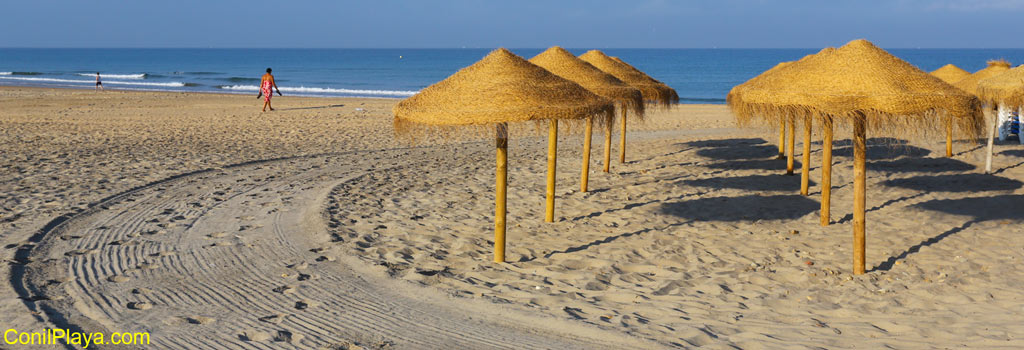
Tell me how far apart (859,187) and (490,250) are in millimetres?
3108

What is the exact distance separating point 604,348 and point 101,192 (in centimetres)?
711

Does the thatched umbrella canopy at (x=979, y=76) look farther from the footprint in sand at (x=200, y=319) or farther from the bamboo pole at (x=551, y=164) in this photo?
the footprint in sand at (x=200, y=319)

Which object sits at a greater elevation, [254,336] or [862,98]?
[862,98]

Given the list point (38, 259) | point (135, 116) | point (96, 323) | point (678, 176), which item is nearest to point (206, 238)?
point (38, 259)

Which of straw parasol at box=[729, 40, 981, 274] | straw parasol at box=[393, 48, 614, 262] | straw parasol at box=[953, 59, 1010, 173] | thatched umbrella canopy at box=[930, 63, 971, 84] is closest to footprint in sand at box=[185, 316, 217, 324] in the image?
straw parasol at box=[393, 48, 614, 262]

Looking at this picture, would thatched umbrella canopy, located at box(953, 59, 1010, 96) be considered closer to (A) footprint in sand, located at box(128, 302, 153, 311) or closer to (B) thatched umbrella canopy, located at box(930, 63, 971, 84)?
(B) thatched umbrella canopy, located at box(930, 63, 971, 84)

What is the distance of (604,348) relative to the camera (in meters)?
4.55

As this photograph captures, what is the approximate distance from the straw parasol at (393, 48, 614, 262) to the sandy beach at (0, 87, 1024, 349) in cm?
113

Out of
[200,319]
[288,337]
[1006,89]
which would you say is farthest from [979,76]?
[200,319]

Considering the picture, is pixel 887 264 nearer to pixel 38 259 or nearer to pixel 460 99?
pixel 460 99

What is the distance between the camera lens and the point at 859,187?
236 inches

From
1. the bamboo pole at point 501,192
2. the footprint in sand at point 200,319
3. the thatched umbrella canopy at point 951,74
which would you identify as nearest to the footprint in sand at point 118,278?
the footprint in sand at point 200,319

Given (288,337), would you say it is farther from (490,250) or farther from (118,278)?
(490,250)

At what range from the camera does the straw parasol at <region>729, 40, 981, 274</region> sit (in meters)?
5.63
